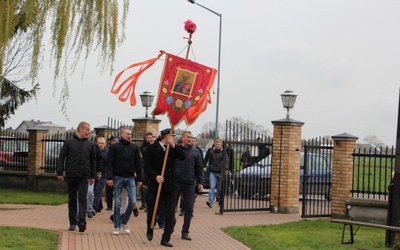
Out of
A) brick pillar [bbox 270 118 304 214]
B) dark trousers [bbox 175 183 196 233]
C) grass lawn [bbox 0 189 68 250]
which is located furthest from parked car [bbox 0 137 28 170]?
dark trousers [bbox 175 183 196 233]

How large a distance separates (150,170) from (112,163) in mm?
1175

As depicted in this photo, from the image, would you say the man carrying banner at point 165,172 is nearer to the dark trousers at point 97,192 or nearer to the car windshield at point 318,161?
the dark trousers at point 97,192

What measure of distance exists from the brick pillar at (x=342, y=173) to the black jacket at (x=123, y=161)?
588cm

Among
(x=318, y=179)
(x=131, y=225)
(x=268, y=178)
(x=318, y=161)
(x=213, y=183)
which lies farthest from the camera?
(x=213, y=183)

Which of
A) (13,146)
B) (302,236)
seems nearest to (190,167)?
(302,236)

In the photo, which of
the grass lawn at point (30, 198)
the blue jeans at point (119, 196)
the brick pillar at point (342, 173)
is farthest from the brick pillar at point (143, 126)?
the blue jeans at point (119, 196)

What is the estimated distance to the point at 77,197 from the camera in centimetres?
1185

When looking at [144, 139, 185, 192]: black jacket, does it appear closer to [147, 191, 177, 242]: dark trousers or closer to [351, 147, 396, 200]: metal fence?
[147, 191, 177, 242]: dark trousers

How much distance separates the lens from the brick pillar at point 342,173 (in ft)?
52.4

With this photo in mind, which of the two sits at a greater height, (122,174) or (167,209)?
(122,174)

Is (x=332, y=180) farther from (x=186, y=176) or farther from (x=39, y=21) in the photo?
(x=39, y=21)

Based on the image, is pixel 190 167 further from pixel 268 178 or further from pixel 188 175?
pixel 268 178

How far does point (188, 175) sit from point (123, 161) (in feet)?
3.72

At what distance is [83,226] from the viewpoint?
11.6 m
